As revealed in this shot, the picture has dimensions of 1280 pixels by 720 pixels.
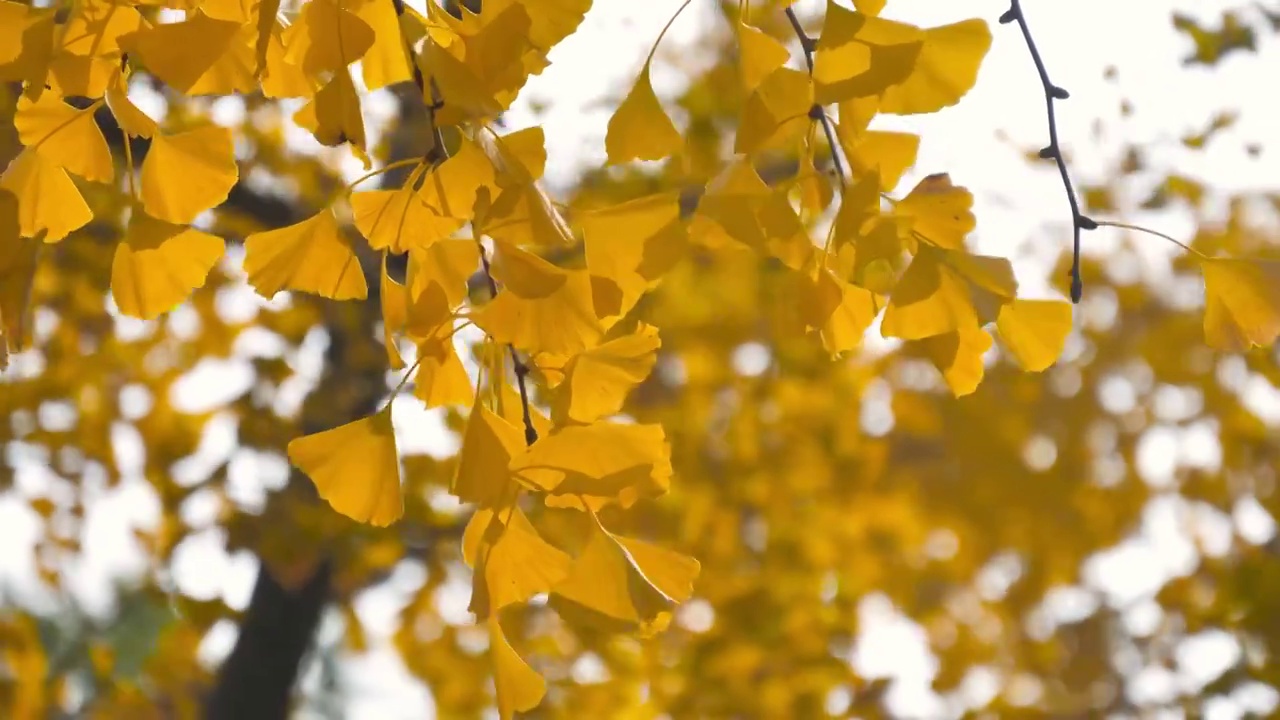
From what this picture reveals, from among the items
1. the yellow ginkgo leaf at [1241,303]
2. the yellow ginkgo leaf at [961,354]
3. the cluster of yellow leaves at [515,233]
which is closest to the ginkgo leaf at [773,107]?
the cluster of yellow leaves at [515,233]

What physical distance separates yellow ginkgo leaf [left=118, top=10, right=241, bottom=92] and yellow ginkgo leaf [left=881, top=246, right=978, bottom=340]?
0.28m

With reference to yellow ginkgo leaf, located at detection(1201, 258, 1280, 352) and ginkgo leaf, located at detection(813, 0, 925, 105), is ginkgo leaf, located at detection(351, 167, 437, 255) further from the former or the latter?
yellow ginkgo leaf, located at detection(1201, 258, 1280, 352)

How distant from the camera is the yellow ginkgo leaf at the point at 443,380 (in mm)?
521

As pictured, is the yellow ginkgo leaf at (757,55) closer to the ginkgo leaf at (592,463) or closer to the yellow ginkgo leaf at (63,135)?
the ginkgo leaf at (592,463)

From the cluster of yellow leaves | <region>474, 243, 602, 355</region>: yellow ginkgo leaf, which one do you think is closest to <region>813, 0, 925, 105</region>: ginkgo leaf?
the cluster of yellow leaves

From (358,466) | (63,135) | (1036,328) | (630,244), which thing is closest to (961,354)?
(1036,328)

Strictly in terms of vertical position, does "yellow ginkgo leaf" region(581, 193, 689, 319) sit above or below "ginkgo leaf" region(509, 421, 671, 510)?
above

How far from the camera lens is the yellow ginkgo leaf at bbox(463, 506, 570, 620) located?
47cm

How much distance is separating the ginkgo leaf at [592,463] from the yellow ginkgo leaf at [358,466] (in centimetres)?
8

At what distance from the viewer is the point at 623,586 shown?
0.48m

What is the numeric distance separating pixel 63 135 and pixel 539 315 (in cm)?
21

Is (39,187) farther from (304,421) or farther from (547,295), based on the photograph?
(304,421)

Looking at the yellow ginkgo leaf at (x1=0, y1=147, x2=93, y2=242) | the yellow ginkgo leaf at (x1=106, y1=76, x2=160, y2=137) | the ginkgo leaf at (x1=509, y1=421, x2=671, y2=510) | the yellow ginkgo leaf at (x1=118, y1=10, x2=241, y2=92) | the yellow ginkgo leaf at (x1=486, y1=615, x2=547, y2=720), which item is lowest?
the yellow ginkgo leaf at (x1=486, y1=615, x2=547, y2=720)

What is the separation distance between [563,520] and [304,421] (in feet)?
1.62
